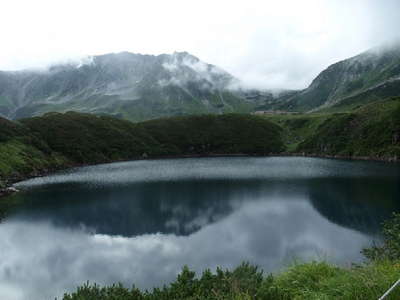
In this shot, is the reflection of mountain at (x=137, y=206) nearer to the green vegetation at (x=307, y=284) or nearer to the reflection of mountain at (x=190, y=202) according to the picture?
the reflection of mountain at (x=190, y=202)

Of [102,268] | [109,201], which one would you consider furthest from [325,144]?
[102,268]

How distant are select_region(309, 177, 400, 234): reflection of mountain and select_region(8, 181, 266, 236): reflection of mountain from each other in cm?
1893

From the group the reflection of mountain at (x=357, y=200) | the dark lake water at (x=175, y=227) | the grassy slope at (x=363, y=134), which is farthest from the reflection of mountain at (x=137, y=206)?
the grassy slope at (x=363, y=134)

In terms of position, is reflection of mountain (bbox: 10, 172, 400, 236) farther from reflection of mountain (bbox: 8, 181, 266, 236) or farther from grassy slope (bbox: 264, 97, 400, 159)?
grassy slope (bbox: 264, 97, 400, 159)

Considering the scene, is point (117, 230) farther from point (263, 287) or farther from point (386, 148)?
point (386, 148)

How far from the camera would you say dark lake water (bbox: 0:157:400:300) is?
3581 centimetres

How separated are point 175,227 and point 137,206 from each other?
61.9 feet

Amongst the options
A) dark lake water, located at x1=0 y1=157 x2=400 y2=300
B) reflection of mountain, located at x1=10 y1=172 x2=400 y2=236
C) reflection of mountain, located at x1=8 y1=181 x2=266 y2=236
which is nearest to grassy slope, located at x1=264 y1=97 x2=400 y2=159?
dark lake water, located at x1=0 y1=157 x2=400 y2=300

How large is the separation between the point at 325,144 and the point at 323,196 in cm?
11615

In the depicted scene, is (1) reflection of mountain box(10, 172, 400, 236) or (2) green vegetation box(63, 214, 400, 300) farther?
(1) reflection of mountain box(10, 172, 400, 236)

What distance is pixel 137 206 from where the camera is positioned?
69000 mm

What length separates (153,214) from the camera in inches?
2448

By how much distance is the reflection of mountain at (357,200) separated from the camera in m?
50.6

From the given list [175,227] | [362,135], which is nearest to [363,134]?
[362,135]
